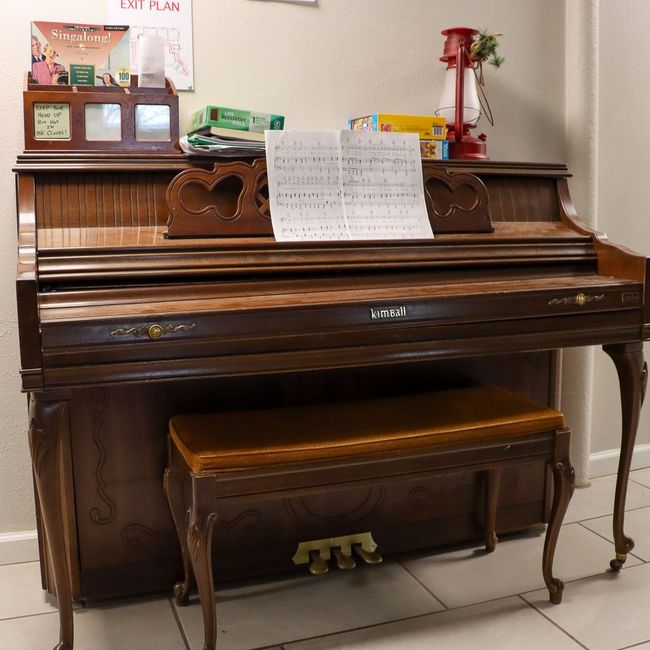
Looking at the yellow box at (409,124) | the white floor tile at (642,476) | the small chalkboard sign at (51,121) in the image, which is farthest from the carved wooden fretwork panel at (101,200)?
the white floor tile at (642,476)

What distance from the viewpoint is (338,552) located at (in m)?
2.20

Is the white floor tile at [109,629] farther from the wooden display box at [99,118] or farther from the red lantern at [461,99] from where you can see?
the red lantern at [461,99]

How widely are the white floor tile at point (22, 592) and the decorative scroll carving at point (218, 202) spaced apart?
106 centimetres

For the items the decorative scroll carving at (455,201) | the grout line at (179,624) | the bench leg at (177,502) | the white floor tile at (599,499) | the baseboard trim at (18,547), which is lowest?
the grout line at (179,624)

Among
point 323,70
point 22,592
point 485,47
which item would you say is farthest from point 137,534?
point 485,47

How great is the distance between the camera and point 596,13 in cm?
267

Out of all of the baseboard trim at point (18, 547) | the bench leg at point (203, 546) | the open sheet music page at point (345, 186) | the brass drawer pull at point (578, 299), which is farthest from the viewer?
the baseboard trim at point (18, 547)

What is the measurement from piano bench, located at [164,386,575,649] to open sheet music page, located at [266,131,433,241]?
443 millimetres

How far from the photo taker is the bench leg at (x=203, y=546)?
5.36 feet

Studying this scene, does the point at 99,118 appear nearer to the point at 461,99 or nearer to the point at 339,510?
the point at 461,99

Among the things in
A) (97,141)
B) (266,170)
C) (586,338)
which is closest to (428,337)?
(586,338)

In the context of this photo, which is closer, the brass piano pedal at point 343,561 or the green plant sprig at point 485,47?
the brass piano pedal at point 343,561

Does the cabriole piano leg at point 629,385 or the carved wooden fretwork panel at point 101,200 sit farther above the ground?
the carved wooden fretwork panel at point 101,200

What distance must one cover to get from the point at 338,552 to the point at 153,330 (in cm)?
98
